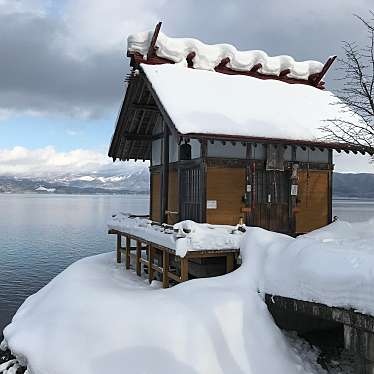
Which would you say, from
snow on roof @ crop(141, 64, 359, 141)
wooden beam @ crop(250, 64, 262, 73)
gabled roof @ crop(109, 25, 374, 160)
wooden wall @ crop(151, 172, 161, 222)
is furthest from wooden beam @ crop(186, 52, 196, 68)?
wooden wall @ crop(151, 172, 161, 222)

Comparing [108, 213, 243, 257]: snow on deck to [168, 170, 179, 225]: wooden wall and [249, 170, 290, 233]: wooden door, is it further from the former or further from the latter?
[168, 170, 179, 225]: wooden wall

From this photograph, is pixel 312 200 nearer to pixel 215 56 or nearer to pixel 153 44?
pixel 215 56

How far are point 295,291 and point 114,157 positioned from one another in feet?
47.7

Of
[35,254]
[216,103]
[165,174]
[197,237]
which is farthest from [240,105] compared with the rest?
[35,254]

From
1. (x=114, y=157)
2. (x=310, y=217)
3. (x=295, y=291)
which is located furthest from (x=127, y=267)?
(x=295, y=291)

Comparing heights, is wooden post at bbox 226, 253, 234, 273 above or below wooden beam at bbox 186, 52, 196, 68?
below

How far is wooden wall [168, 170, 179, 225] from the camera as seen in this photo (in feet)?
54.0

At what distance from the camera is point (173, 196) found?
17.1 meters

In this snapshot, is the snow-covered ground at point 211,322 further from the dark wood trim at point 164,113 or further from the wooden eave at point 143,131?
the dark wood trim at point 164,113

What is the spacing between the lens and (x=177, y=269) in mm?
16406

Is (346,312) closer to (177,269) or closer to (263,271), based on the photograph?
(263,271)

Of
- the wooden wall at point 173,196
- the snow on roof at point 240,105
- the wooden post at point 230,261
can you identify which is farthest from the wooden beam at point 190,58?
the wooden post at point 230,261

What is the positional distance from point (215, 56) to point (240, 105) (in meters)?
3.92

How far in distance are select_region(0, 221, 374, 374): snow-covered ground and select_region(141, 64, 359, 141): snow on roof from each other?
168 inches
